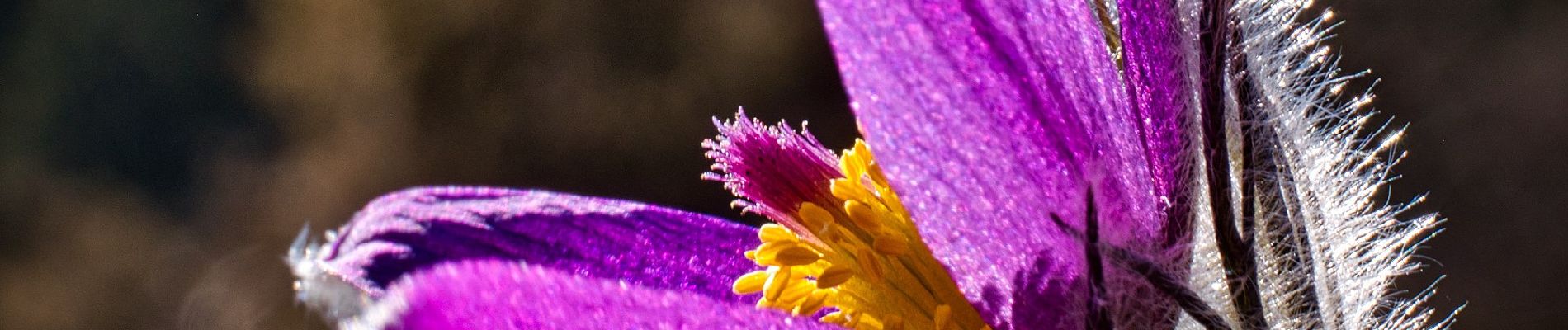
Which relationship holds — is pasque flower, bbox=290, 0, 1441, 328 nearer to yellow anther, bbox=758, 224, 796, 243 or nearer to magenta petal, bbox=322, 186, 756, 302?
yellow anther, bbox=758, 224, 796, 243

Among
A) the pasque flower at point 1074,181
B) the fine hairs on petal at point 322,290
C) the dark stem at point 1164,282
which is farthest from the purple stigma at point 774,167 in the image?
the fine hairs on petal at point 322,290

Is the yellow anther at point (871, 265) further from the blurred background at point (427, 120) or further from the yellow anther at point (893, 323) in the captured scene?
the blurred background at point (427, 120)

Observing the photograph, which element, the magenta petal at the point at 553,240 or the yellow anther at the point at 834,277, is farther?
the magenta petal at the point at 553,240

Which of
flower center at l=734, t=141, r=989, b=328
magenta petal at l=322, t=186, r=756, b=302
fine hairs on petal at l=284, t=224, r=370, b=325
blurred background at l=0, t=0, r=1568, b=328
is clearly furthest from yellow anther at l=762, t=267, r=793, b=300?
blurred background at l=0, t=0, r=1568, b=328

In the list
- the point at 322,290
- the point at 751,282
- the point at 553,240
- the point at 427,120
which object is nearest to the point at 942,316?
the point at 751,282

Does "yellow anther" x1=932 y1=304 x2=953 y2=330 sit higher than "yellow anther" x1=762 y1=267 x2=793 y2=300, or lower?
lower
